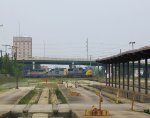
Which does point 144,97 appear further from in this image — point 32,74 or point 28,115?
point 32,74

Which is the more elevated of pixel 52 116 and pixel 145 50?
pixel 145 50

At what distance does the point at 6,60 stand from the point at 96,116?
4725 inches

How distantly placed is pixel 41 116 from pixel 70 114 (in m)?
2.60

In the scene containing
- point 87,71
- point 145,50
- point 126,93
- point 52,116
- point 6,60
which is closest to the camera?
point 52,116

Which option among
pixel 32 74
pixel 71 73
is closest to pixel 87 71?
pixel 71 73

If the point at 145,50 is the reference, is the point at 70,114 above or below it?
below

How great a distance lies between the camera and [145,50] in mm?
36125

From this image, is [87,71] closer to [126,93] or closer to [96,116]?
[126,93]

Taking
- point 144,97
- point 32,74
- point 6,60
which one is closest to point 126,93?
point 144,97

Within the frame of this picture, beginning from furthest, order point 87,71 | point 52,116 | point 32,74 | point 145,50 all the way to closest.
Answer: point 32,74 → point 87,71 → point 145,50 → point 52,116

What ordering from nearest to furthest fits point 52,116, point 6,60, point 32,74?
1. point 52,116
2. point 6,60
3. point 32,74

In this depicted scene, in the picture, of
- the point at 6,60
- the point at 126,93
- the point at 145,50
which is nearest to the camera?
the point at 145,50

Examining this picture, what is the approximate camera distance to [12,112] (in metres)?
31.7

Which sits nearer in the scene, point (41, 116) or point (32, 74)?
point (41, 116)
